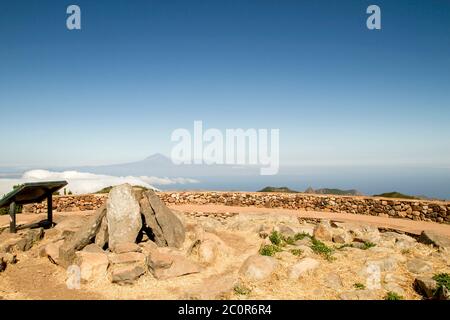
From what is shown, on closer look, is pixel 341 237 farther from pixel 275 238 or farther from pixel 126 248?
pixel 126 248

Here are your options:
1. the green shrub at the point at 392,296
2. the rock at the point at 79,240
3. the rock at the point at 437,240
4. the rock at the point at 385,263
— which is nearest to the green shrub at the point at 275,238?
the rock at the point at 385,263

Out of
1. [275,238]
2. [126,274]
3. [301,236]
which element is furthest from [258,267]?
[301,236]

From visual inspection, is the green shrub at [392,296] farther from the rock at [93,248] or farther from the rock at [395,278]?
the rock at [93,248]

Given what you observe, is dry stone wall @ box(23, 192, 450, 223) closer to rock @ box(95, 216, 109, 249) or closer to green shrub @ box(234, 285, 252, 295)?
rock @ box(95, 216, 109, 249)

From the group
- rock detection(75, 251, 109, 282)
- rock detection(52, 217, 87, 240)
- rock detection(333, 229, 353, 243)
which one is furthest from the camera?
rock detection(52, 217, 87, 240)

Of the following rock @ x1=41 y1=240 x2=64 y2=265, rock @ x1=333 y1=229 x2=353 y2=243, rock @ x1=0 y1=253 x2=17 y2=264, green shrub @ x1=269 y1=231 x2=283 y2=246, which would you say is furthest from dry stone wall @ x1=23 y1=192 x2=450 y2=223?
rock @ x1=0 y1=253 x2=17 y2=264

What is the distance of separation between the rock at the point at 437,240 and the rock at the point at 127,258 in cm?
959

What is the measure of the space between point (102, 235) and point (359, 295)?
7625mm

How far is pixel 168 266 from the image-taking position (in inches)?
370

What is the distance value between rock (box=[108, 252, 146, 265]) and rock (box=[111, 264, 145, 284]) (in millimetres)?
350

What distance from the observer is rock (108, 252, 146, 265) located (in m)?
9.62
